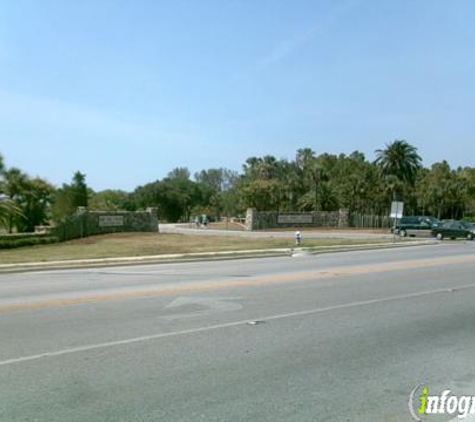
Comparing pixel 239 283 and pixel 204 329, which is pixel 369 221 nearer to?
pixel 239 283

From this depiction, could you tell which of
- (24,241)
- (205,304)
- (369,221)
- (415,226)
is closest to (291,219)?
(369,221)

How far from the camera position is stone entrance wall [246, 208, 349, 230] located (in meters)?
58.5

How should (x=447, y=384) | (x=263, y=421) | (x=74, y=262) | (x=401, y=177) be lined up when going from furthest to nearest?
(x=401, y=177) → (x=74, y=262) → (x=447, y=384) → (x=263, y=421)

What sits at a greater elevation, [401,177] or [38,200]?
[401,177]

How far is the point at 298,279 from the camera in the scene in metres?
14.9

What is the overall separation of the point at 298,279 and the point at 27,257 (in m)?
14.1

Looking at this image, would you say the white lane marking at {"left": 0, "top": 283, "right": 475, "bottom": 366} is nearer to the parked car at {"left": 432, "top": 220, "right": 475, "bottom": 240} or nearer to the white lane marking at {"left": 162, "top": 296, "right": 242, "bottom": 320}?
the white lane marking at {"left": 162, "top": 296, "right": 242, "bottom": 320}

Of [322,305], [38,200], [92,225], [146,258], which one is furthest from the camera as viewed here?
[38,200]

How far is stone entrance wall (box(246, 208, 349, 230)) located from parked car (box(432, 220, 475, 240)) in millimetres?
21042

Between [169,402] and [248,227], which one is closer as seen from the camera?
[169,402]

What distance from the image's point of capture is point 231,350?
724cm

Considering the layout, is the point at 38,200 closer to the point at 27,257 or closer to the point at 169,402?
the point at 27,257

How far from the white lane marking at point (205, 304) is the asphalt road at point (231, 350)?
19mm

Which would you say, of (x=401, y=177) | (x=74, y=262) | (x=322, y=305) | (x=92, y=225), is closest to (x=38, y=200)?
(x=92, y=225)
